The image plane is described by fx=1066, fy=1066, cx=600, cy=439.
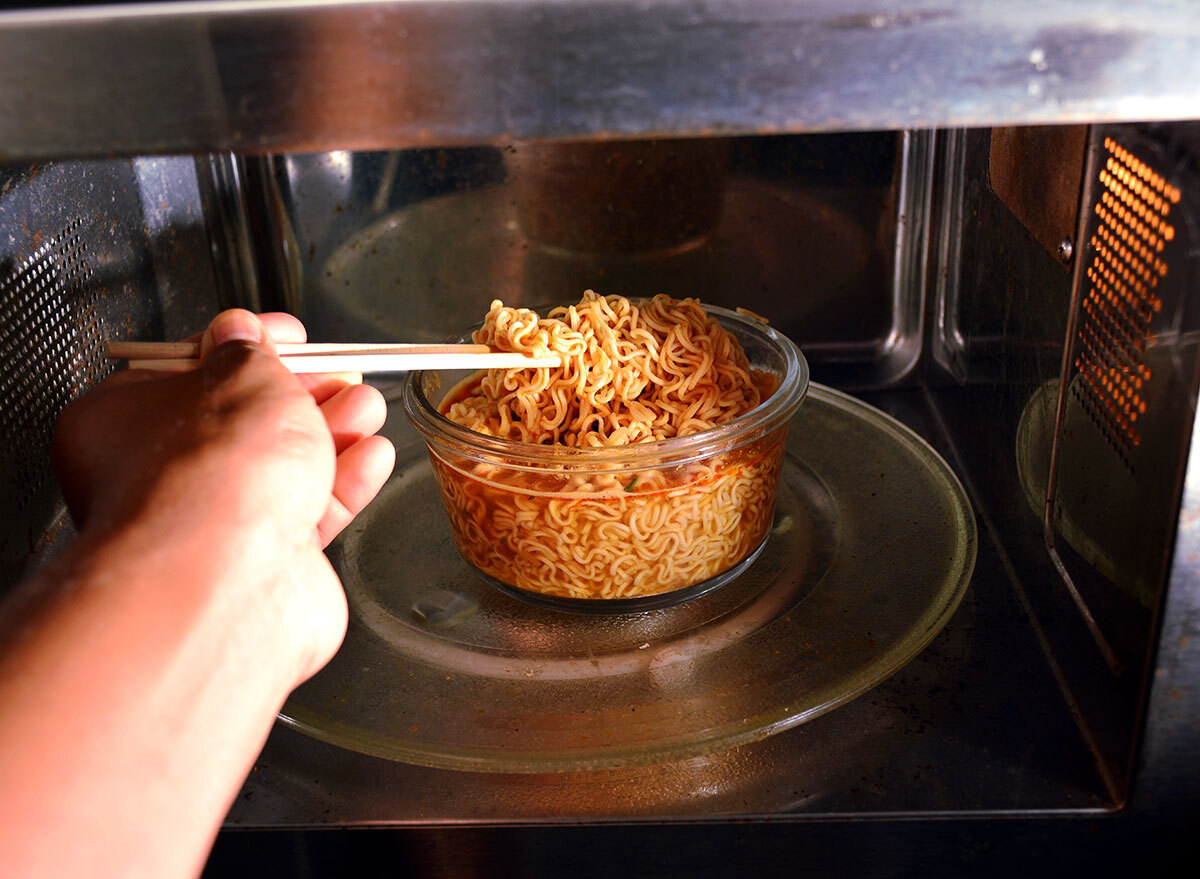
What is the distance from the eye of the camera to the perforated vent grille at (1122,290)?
28.4 inches

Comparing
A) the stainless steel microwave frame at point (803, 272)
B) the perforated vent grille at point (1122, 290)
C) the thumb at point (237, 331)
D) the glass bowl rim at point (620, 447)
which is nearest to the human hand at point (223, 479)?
the thumb at point (237, 331)

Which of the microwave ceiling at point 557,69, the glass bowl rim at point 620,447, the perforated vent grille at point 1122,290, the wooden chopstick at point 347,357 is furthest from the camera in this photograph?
the glass bowl rim at point 620,447

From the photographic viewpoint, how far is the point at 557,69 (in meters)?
0.58

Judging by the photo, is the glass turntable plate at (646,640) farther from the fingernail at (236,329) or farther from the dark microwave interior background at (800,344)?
the fingernail at (236,329)

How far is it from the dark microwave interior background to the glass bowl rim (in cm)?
24

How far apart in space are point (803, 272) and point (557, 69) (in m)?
0.86

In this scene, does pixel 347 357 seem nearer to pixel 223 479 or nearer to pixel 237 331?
pixel 237 331

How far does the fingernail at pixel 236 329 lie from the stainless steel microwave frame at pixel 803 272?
0.43 feet

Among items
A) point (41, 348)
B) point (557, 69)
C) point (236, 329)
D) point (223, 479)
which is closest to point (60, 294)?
point (41, 348)

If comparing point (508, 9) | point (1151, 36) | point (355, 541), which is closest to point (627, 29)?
point (508, 9)

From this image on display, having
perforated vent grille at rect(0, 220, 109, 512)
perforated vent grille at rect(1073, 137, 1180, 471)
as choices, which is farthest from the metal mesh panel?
perforated vent grille at rect(1073, 137, 1180, 471)

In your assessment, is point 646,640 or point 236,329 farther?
point 646,640

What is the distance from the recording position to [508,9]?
566mm

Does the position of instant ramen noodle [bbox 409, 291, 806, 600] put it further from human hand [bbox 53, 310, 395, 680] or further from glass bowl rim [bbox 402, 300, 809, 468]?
human hand [bbox 53, 310, 395, 680]
